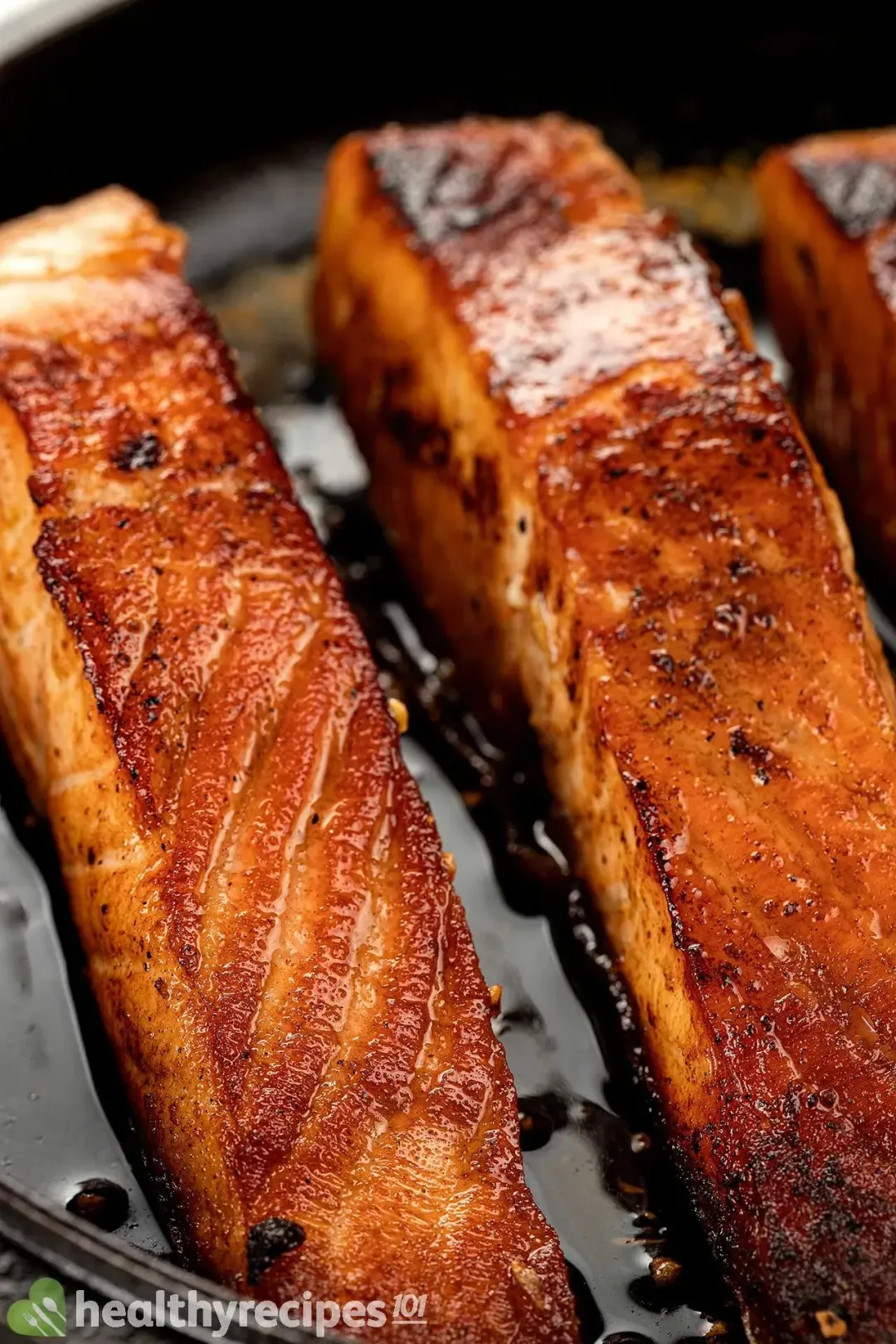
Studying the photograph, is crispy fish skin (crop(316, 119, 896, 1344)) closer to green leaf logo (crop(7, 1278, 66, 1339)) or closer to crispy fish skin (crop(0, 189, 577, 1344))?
crispy fish skin (crop(0, 189, 577, 1344))

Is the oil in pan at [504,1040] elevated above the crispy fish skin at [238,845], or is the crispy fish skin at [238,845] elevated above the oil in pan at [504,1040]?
the crispy fish skin at [238,845]

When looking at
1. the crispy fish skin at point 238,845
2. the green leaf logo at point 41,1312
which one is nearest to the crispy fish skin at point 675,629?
the crispy fish skin at point 238,845

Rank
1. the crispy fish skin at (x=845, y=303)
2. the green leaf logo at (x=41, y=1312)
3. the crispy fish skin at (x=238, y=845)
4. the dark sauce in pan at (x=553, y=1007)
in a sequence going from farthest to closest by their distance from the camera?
the crispy fish skin at (x=845, y=303), the dark sauce in pan at (x=553, y=1007), the crispy fish skin at (x=238, y=845), the green leaf logo at (x=41, y=1312)

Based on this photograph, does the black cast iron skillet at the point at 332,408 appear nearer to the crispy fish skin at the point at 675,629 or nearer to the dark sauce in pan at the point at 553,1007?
the dark sauce in pan at the point at 553,1007

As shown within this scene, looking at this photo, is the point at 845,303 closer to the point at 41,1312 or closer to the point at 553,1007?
the point at 553,1007

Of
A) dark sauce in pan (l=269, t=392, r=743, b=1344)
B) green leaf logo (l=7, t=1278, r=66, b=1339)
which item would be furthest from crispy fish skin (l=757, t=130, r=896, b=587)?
green leaf logo (l=7, t=1278, r=66, b=1339)

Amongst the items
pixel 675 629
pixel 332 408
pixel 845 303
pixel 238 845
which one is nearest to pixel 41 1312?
pixel 238 845
